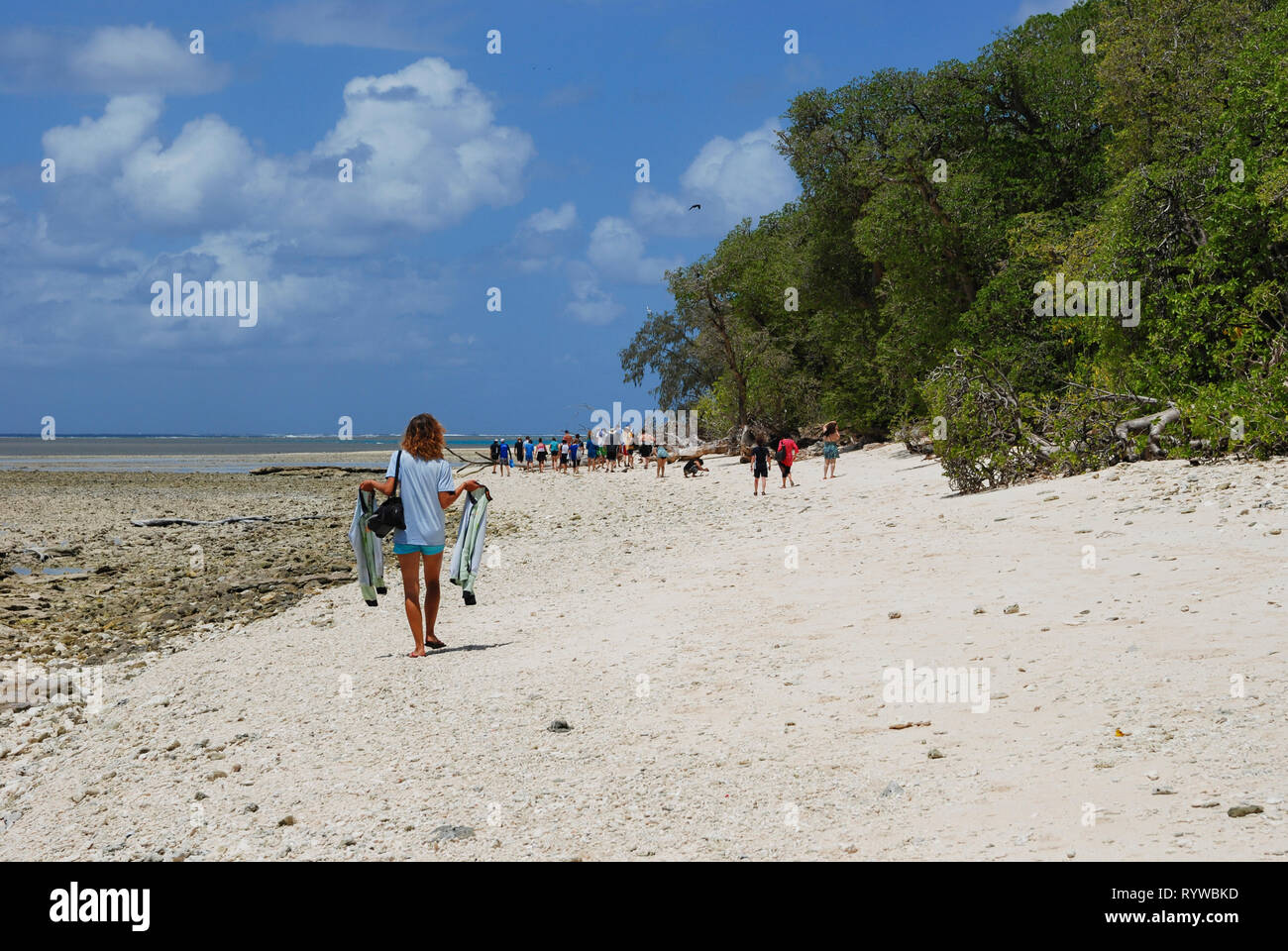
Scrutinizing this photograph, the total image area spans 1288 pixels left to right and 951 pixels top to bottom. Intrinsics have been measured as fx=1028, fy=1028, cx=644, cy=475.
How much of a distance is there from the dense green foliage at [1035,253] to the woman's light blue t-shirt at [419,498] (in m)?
10.6

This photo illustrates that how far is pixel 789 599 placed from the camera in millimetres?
10953

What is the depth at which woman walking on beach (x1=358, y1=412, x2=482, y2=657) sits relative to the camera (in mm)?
9328

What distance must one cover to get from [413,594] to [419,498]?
105cm

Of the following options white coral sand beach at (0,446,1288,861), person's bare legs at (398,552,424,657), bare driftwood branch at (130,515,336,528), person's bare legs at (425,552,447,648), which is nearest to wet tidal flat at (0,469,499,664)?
bare driftwood branch at (130,515,336,528)

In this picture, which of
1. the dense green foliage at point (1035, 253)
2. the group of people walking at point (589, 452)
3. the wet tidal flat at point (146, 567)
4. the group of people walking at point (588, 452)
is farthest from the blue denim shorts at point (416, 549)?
the group of people walking at point (589, 452)

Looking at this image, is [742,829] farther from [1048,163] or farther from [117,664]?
[1048,163]

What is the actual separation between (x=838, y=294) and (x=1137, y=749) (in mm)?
39528

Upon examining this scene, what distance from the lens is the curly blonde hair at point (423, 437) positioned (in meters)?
9.50

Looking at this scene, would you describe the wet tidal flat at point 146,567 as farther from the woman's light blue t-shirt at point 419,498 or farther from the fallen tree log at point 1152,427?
the fallen tree log at point 1152,427

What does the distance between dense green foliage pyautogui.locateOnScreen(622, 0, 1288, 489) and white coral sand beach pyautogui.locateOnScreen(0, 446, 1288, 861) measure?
4280 mm

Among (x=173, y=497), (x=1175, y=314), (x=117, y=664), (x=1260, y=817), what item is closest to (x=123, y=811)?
(x=117, y=664)

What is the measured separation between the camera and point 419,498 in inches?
368

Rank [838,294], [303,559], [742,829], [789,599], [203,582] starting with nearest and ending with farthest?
[742,829]
[789,599]
[203,582]
[303,559]
[838,294]

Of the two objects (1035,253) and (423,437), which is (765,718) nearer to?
(423,437)
